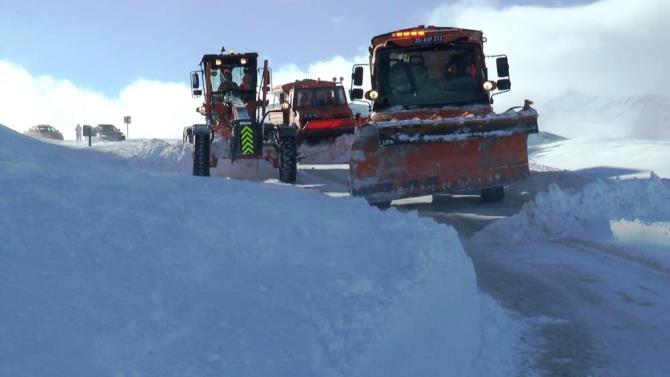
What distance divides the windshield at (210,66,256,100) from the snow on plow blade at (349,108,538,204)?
550 centimetres

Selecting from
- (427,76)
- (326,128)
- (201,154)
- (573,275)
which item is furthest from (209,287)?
(326,128)

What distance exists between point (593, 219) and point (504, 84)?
10.5 ft

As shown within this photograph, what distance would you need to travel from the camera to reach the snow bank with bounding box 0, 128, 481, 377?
266 cm

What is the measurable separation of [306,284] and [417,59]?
7.94 m

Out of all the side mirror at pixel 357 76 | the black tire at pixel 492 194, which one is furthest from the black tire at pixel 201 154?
the black tire at pixel 492 194

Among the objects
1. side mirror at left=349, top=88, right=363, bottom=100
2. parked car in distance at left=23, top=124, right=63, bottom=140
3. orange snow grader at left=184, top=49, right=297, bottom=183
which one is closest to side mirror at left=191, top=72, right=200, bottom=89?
orange snow grader at left=184, top=49, right=297, bottom=183

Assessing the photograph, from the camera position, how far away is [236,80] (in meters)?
15.1

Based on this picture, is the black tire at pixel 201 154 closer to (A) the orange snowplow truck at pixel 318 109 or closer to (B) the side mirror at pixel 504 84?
(B) the side mirror at pixel 504 84

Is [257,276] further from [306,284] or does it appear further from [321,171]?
[321,171]

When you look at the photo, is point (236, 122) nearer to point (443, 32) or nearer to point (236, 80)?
point (236, 80)

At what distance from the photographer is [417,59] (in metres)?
11.1

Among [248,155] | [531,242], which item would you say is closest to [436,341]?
[531,242]

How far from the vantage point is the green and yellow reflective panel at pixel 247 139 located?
1339 cm

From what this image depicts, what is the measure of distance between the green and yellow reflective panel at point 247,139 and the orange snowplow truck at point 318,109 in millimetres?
5826
